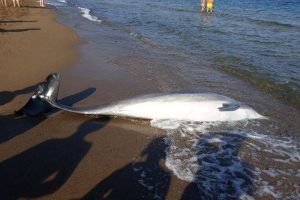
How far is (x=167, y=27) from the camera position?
2122cm

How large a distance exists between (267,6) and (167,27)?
1912 cm

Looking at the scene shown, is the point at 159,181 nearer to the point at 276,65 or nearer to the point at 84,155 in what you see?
the point at 84,155

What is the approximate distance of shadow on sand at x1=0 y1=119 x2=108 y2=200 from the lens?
5324 mm

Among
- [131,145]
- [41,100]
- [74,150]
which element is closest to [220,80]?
[131,145]

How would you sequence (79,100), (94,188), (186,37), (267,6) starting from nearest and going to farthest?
(94,188) → (79,100) → (186,37) → (267,6)

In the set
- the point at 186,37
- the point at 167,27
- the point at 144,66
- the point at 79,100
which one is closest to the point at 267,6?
the point at 167,27

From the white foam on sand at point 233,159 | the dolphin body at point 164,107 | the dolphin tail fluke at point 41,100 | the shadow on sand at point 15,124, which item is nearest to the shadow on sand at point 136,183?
the white foam on sand at point 233,159

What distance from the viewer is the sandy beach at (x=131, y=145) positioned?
5547 millimetres

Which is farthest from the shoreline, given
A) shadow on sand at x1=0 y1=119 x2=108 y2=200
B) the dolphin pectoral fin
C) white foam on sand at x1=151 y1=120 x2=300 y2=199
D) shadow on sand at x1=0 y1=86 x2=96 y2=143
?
the dolphin pectoral fin

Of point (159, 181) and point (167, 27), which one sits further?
point (167, 27)

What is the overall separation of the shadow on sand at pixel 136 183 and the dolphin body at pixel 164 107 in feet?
5.13

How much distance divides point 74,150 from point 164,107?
2177 mm

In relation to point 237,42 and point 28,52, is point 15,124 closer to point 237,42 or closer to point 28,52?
point 28,52

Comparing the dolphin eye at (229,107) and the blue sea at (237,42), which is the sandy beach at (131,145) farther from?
the blue sea at (237,42)
